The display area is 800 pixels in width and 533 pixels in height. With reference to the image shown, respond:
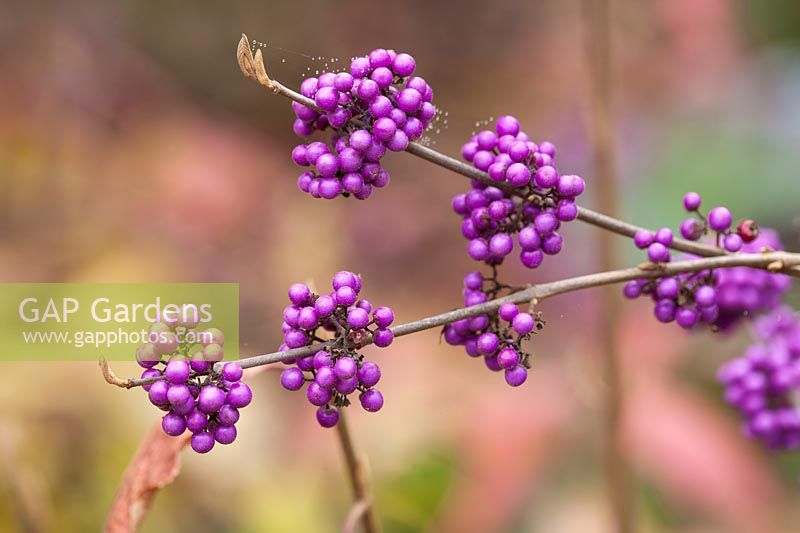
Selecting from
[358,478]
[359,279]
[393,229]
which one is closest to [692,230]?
[359,279]

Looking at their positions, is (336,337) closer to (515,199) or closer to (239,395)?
(239,395)

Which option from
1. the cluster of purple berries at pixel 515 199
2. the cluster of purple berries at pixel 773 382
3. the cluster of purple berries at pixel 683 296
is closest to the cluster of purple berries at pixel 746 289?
the cluster of purple berries at pixel 773 382

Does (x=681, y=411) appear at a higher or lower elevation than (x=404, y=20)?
lower

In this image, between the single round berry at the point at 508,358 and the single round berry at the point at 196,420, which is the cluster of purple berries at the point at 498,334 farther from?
the single round berry at the point at 196,420

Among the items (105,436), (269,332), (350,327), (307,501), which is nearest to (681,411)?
(307,501)

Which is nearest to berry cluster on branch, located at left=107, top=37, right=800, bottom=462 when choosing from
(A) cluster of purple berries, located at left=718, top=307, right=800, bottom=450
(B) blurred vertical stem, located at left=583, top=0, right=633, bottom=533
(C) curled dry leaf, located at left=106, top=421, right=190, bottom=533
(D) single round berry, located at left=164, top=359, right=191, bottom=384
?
(D) single round berry, located at left=164, top=359, right=191, bottom=384

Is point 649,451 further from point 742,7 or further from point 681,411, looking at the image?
point 742,7
